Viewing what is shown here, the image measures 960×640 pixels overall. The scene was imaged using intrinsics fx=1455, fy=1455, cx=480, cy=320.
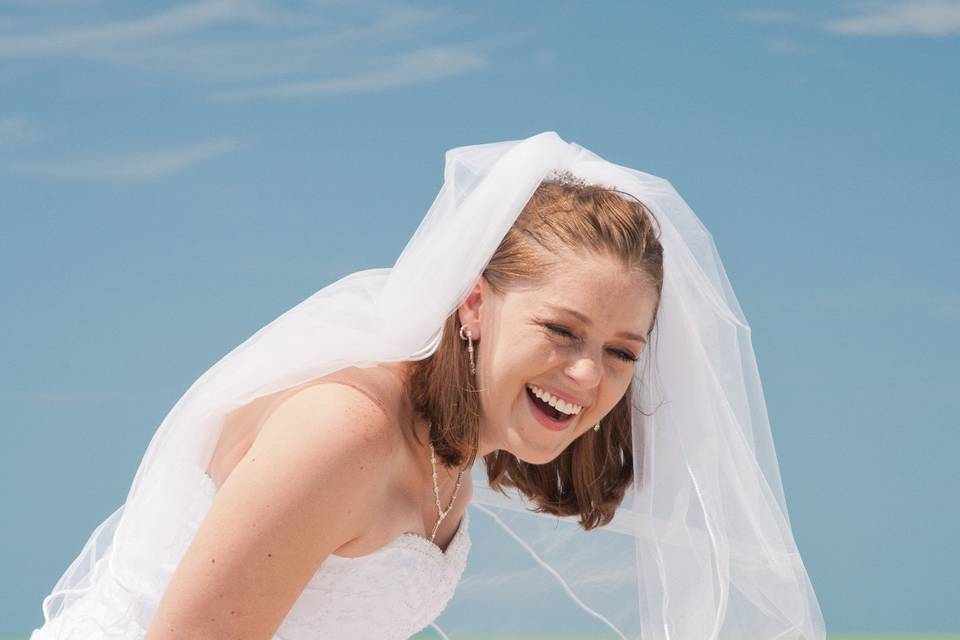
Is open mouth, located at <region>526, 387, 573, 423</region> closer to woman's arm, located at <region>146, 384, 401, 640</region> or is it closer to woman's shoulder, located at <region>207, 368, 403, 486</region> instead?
woman's shoulder, located at <region>207, 368, 403, 486</region>

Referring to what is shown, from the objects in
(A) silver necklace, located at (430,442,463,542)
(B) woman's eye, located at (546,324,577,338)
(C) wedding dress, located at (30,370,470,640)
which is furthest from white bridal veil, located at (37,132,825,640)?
(A) silver necklace, located at (430,442,463,542)

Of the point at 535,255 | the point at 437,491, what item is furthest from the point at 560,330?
the point at 437,491

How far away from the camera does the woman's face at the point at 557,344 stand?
4523 mm

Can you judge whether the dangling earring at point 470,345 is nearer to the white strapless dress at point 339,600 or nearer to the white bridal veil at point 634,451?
the white bridal veil at point 634,451

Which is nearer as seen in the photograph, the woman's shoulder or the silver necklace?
the woman's shoulder

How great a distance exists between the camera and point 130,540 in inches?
190

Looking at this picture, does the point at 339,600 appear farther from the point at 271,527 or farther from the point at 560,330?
the point at 560,330

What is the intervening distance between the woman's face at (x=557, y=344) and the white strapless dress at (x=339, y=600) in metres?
0.51

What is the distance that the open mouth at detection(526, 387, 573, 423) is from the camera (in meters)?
4.77

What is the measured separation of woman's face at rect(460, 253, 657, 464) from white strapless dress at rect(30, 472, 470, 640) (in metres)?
0.51

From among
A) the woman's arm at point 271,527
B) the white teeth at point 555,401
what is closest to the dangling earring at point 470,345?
the white teeth at point 555,401

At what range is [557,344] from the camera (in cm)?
457

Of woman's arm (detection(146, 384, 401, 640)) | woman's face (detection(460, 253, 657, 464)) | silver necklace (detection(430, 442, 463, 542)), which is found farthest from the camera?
silver necklace (detection(430, 442, 463, 542))

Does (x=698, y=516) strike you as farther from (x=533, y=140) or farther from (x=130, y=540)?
(x=130, y=540)
